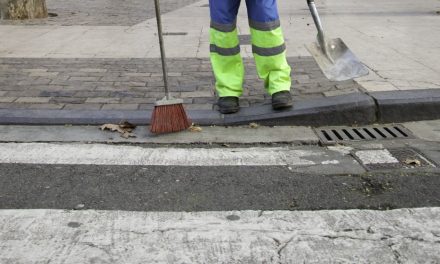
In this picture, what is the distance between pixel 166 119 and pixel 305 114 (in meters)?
1.20

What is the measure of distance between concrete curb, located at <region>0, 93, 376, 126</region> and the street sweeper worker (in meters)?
0.12

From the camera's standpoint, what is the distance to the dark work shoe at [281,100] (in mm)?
4832

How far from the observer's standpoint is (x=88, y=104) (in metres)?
5.20

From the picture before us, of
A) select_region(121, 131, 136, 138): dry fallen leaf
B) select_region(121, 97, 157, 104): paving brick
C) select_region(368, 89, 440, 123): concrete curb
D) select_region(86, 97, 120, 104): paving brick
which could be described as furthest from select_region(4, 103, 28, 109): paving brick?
select_region(368, 89, 440, 123): concrete curb

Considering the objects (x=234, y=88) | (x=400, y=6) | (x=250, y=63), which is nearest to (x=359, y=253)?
(x=234, y=88)

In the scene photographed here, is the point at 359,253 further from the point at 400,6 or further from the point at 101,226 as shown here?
the point at 400,6

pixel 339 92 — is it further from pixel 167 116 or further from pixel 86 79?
pixel 86 79

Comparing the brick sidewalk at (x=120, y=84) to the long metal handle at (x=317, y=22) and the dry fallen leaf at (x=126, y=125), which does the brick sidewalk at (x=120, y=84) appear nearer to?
the dry fallen leaf at (x=126, y=125)

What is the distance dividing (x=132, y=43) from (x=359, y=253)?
594 centimetres

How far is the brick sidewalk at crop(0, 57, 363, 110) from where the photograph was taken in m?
5.24

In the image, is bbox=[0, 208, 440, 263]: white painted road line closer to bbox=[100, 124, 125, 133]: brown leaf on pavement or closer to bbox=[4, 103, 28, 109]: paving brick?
bbox=[100, 124, 125, 133]: brown leaf on pavement

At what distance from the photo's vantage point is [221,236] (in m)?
2.95

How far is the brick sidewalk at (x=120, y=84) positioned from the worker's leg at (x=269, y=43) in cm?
36

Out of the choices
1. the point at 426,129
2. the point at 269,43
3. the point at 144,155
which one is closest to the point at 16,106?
the point at 144,155
